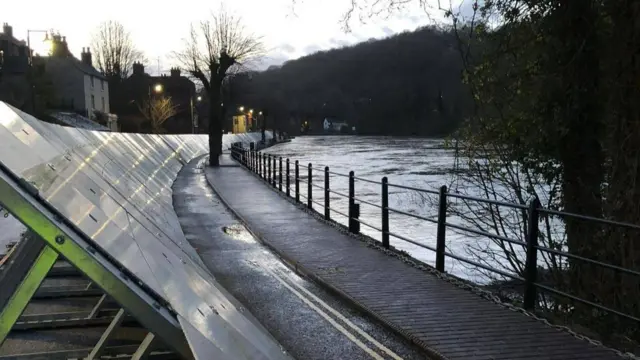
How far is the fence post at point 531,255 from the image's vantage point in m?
6.25

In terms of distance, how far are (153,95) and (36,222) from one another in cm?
9691

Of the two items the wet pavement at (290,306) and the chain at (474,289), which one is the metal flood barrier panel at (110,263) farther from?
the chain at (474,289)

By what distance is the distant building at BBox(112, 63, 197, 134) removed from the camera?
95.2 meters

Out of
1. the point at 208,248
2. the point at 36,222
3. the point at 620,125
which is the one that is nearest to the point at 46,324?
the point at 36,222

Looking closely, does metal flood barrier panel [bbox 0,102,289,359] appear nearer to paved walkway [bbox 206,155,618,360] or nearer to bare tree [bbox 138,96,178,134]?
paved walkway [bbox 206,155,618,360]

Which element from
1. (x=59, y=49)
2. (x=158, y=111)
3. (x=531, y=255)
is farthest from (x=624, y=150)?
(x=158, y=111)

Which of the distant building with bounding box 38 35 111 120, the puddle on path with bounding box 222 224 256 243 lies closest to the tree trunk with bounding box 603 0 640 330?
the puddle on path with bounding box 222 224 256 243

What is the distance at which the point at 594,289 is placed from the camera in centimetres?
785

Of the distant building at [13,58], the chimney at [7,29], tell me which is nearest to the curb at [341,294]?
the distant building at [13,58]

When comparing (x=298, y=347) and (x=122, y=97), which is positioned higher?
(x=122, y=97)

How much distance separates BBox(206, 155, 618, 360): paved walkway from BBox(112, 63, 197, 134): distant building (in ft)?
285

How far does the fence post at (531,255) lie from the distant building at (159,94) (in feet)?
299

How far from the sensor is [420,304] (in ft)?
22.7

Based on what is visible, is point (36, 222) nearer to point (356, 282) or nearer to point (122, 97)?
point (356, 282)
